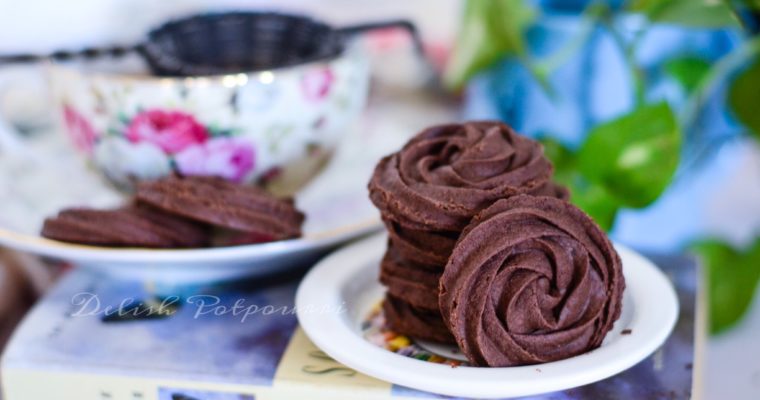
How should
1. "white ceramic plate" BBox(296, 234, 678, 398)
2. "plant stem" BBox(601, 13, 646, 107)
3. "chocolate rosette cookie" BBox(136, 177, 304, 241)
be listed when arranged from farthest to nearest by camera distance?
"plant stem" BBox(601, 13, 646, 107) → "chocolate rosette cookie" BBox(136, 177, 304, 241) → "white ceramic plate" BBox(296, 234, 678, 398)

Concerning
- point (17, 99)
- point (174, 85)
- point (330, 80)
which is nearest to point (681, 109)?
point (330, 80)

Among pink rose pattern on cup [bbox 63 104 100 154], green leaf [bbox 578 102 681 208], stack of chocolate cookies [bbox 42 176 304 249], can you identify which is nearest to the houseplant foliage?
green leaf [bbox 578 102 681 208]

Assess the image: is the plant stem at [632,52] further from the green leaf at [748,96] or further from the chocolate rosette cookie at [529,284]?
the chocolate rosette cookie at [529,284]

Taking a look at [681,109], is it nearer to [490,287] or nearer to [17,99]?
[490,287]

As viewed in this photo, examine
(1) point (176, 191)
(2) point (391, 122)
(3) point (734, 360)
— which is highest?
(1) point (176, 191)

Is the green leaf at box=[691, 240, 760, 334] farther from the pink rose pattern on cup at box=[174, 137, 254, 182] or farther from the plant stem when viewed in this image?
the pink rose pattern on cup at box=[174, 137, 254, 182]

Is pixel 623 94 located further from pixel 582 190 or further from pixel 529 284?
pixel 529 284
